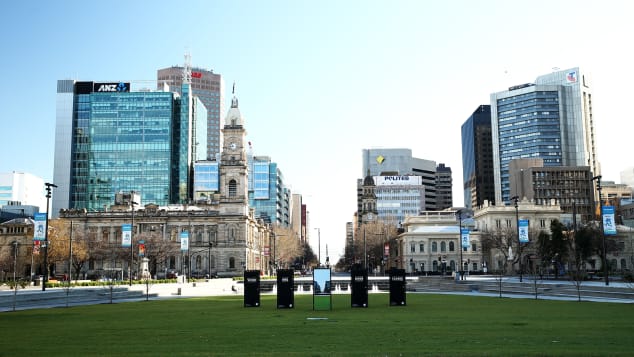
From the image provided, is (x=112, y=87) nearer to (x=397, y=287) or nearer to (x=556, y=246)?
(x=556, y=246)

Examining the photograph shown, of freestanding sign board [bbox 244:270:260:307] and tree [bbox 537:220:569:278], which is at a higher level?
tree [bbox 537:220:569:278]

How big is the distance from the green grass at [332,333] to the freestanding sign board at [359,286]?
3609mm

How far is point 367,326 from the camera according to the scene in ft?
82.7

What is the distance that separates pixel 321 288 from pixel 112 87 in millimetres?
158050

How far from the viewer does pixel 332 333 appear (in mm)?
22656

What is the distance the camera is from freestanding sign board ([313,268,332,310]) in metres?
35.9

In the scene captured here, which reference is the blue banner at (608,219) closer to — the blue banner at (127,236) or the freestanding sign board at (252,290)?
the freestanding sign board at (252,290)

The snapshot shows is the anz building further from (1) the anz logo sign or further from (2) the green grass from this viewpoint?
(2) the green grass

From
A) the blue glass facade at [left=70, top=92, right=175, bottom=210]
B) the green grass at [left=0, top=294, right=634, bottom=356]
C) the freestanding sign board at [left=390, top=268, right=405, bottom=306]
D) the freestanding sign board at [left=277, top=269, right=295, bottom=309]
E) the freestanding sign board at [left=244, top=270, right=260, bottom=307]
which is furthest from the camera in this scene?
the blue glass facade at [left=70, top=92, right=175, bottom=210]

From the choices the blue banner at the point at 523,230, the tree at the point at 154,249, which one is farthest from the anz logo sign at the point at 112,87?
the blue banner at the point at 523,230

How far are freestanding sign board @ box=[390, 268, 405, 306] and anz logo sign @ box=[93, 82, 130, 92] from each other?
15429 cm

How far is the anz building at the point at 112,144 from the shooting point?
17762cm

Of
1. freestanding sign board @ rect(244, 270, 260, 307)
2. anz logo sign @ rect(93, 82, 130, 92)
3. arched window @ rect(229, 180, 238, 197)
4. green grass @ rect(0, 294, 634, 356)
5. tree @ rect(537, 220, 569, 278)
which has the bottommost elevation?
green grass @ rect(0, 294, 634, 356)

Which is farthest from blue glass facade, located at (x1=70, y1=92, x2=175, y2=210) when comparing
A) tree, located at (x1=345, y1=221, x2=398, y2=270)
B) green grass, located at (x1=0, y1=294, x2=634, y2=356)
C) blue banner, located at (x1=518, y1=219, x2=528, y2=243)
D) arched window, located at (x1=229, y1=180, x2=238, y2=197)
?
green grass, located at (x1=0, y1=294, x2=634, y2=356)
